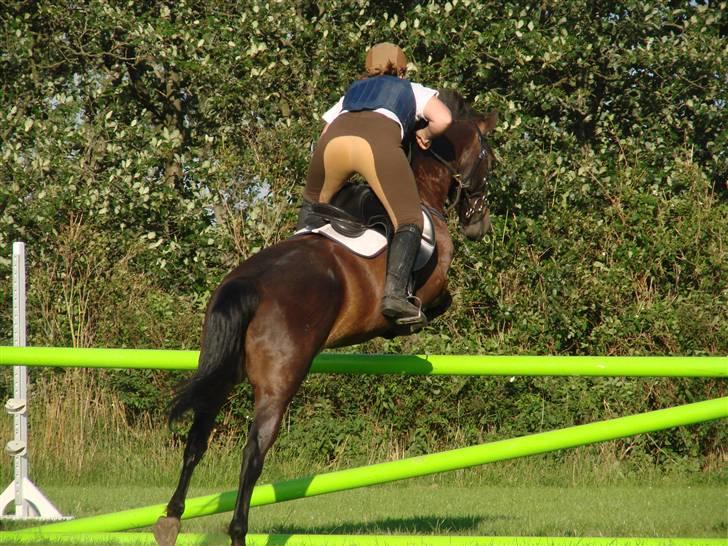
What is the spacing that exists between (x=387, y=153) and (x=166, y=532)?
2103 mm

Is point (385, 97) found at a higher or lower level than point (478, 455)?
higher

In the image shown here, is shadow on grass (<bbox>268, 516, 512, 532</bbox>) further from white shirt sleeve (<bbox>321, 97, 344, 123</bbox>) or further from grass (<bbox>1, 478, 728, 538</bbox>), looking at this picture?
white shirt sleeve (<bbox>321, 97, 344, 123</bbox>)

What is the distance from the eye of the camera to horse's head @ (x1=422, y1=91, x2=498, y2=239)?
239 inches

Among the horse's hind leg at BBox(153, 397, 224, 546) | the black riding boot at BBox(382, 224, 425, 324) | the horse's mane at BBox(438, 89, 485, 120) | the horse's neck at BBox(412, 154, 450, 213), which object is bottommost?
the horse's hind leg at BBox(153, 397, 224, 546)

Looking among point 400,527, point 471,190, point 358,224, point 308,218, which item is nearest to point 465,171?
point 471,190

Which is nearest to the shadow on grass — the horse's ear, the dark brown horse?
the dark brown horse

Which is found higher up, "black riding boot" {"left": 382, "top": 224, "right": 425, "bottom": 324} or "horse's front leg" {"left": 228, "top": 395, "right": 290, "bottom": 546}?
"black riding boot" {"left": 382, "top": 224, "right": 425, "bottom": 324}

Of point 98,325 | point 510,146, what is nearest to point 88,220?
point 98,325

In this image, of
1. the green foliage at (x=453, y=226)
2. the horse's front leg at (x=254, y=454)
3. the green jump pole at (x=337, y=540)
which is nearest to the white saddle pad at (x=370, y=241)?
the horse's front leg at (x=254, y=454)

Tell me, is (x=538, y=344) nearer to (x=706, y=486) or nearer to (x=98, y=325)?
(x=706, y=486)

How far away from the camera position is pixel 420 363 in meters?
5.13

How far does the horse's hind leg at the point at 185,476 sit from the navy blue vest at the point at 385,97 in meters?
1.76

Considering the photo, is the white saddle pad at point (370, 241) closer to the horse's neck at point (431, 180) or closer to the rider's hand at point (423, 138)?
the horse's neck at point (431, 180)

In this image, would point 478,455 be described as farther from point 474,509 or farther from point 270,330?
point 474,509
